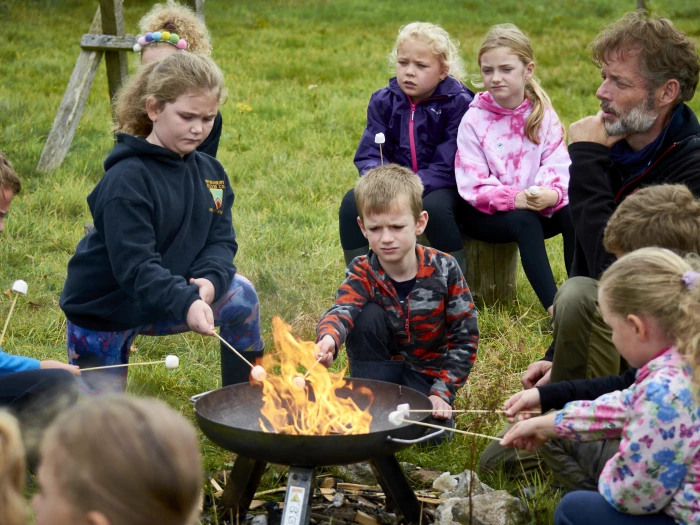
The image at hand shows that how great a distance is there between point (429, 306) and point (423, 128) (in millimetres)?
1848

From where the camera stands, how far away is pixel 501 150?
5.39 meters

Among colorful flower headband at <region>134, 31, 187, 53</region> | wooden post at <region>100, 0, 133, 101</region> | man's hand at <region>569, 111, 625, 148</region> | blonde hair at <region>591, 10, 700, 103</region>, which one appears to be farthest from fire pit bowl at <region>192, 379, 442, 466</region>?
wooden post at <region>100, 0, 133, 101</region>

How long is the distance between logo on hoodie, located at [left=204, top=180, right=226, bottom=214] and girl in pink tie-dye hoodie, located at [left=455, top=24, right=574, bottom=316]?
65.0 inches

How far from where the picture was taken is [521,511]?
328 centimetres

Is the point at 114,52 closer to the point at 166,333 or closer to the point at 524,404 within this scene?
the point at 166,333

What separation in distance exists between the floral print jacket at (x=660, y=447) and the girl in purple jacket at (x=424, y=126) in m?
2.67

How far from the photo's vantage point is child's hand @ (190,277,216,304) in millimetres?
3834

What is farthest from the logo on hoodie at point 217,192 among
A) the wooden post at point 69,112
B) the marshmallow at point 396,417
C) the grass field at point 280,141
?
the wooden post at point 69,112

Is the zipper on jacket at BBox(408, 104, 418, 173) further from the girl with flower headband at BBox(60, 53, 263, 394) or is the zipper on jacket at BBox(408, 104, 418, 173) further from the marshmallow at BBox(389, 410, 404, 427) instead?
the marshmallow at BBox(389, 410, 404, 427)

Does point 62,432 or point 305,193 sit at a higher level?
point 62,432

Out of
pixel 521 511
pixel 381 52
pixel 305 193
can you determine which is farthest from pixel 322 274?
pixel 381 52

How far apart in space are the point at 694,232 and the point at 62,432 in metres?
2.30

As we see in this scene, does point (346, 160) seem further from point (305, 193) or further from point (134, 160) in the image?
point (134, 160)

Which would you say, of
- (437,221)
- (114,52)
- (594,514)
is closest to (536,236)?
(437,221)
